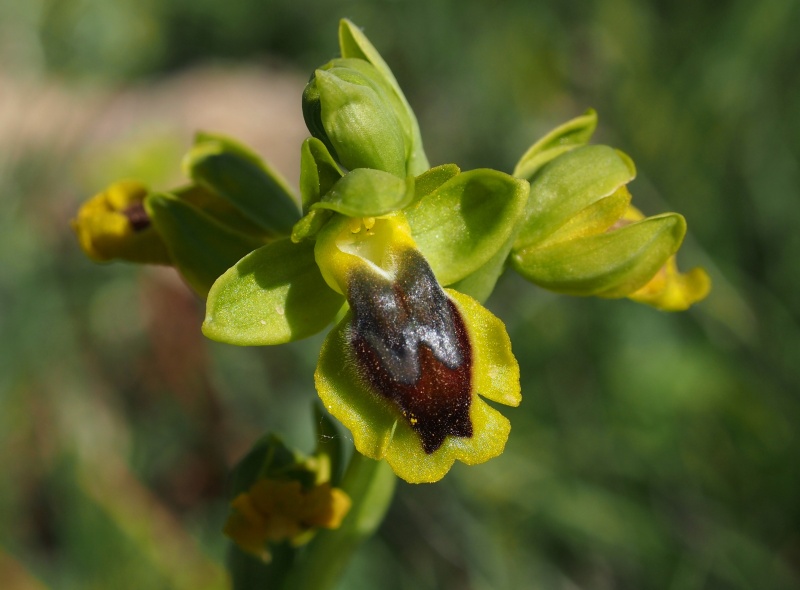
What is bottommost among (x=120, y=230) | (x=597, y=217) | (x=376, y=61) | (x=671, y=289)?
(x=671, y=289)

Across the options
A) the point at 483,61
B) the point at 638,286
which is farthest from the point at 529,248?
the point at 483,61

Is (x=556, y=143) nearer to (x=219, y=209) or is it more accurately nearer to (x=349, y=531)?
(x=219, y=209)

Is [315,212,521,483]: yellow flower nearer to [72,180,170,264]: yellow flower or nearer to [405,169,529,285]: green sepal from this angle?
[405,169,529,285]: green sepal

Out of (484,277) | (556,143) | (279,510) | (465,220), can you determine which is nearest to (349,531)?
(279,510)

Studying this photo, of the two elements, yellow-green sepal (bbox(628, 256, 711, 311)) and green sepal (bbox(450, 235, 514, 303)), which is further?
yellow-green sepal (bbox(628, 256, 711, 311))

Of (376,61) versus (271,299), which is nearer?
(271,299)

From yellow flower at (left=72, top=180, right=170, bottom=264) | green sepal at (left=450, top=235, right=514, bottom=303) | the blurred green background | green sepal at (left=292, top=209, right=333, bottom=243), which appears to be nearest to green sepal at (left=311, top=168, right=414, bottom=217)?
green sepal at (left=292, top=209, right=333, bottom=243)
